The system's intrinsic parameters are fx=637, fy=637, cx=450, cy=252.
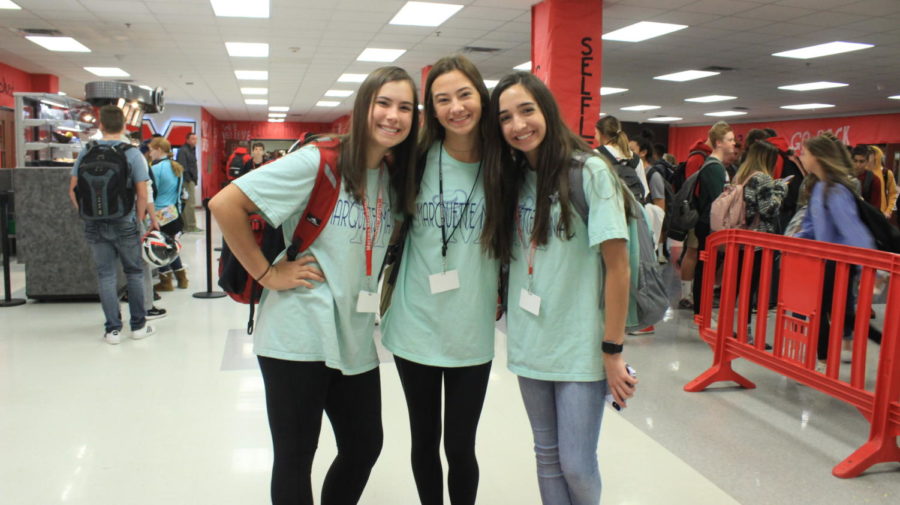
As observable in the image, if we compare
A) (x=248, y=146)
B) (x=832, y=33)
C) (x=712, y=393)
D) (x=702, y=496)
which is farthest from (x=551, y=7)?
(x=248, y=146)

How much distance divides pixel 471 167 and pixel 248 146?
83.0 ft

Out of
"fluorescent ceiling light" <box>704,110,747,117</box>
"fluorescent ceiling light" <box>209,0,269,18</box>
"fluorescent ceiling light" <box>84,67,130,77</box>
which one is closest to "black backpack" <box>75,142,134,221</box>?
"fluorescent ceiling light" <box>209,0,269,18</box>

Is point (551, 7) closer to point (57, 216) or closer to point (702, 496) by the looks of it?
point (57, 216)

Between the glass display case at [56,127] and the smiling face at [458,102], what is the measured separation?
7.62 metres

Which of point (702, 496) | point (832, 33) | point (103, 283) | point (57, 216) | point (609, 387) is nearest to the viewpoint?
point (609, 387)

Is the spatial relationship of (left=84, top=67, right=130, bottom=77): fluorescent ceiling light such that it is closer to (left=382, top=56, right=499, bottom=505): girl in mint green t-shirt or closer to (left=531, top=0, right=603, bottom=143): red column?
(left=531, top=0, right=603, bottom=143): red column

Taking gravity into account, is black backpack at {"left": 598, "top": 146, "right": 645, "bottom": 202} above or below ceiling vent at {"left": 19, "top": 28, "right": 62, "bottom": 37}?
below

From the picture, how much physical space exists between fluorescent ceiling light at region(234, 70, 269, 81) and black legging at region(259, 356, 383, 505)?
39.1 feet

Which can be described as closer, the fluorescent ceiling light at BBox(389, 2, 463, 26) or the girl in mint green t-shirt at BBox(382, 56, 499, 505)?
the girl in mint green t-shirt at BBox(382, 56, 499, 505)

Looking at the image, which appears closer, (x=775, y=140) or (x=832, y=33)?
(x=775, y=140)

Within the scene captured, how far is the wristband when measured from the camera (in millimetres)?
1535

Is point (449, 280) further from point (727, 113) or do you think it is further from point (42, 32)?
point (727, 113)

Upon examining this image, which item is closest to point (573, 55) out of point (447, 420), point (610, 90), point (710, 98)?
point (447, 420)

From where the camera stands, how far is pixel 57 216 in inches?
205
